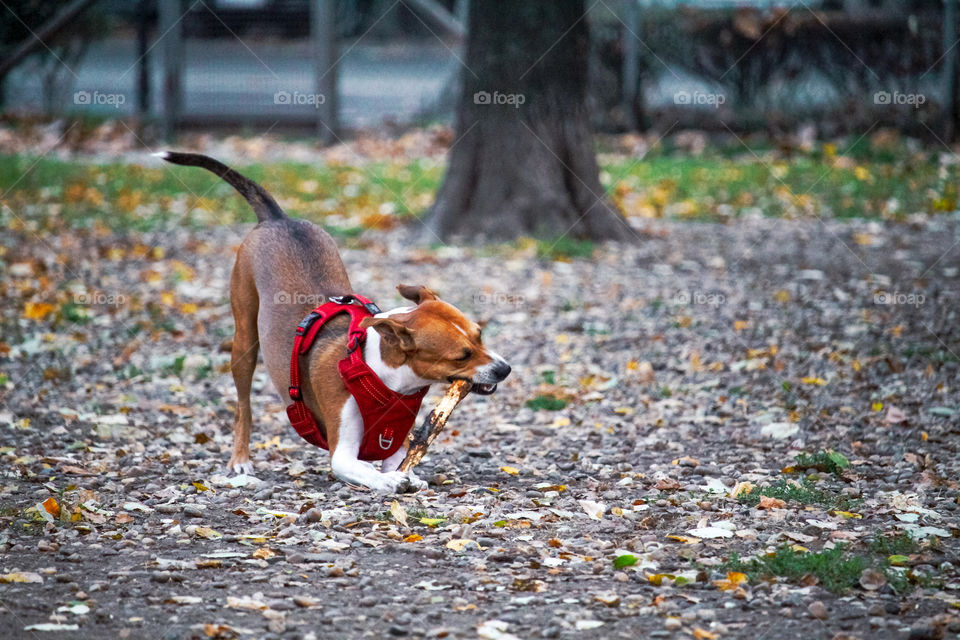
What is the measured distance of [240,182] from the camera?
578 centimetres

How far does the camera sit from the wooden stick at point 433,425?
4824mm

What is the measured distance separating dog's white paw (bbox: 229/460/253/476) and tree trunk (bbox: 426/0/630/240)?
17.0ft

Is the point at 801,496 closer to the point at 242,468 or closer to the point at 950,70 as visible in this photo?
the point at 242,468

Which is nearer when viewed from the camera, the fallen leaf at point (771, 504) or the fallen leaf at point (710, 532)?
the fallen leaf at point (710, 532)

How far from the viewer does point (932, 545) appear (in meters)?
4.19

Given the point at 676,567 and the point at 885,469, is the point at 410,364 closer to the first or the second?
the point at 676,567

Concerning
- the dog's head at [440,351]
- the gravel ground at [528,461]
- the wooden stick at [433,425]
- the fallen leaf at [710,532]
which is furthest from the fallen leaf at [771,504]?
the wooden stick at [433,425]

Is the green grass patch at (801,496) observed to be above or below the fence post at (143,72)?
below

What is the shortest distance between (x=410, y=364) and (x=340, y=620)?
144 cm

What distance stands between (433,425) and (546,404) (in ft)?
5.09

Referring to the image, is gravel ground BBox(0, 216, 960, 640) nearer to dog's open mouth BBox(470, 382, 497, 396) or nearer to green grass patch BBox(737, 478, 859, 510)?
green grass patch BBox(737, 478, 859, 510)

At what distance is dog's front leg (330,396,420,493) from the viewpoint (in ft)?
16.0

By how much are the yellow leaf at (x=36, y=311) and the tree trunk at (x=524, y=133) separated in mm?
3491

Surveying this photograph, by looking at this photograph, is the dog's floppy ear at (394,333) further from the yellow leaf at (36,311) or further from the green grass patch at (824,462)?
the yellow leaf at (36,311)
